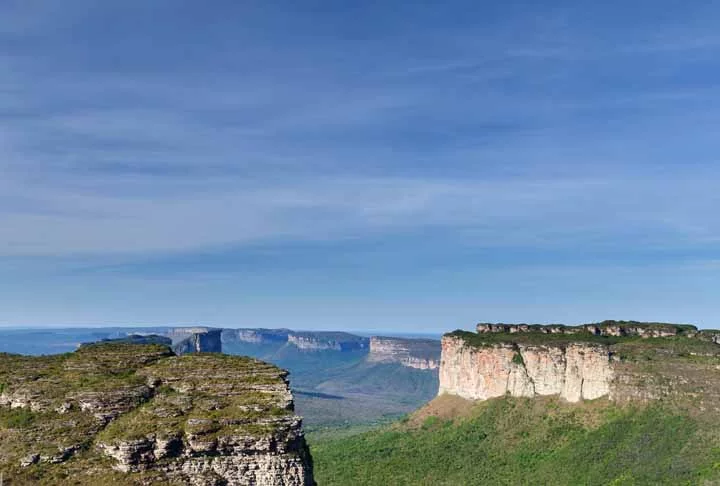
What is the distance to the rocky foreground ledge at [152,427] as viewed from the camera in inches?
2201

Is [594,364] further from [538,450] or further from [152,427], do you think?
[152,427]

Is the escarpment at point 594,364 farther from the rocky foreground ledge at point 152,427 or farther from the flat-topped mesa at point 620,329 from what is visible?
the rocky foreground ledge at point 152,427

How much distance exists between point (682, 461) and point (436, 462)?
5224 centimetres

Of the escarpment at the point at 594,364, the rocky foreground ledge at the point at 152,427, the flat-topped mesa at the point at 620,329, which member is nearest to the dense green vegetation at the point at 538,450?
the escarpment at the point at 594,364

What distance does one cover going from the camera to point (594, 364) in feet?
506

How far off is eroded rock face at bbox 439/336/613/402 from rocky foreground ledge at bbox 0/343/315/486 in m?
106

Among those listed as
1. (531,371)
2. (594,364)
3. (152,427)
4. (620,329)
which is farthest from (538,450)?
(152,427)

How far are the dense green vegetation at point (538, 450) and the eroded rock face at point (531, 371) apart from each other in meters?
3.22

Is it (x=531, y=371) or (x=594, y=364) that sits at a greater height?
(x=594, y=364)

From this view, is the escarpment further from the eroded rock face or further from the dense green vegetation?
the dense green vegetation

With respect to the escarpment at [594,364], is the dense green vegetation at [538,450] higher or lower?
lower

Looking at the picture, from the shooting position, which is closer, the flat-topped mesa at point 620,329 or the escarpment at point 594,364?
the escarpment at point 594,364

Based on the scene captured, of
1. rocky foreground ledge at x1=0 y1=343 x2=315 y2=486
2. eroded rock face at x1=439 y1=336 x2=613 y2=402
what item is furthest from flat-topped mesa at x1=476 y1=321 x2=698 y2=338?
A: rocky foreground ledge at x1=0 y1=343 x2=315 y2=486

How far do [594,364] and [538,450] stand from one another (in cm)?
2275
